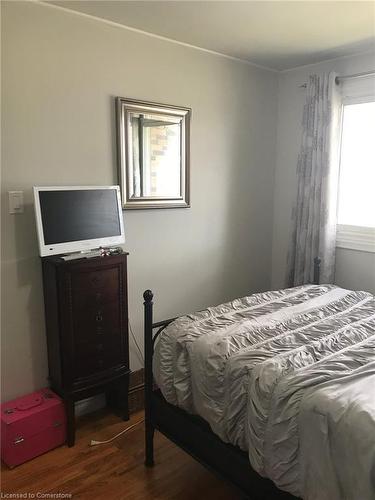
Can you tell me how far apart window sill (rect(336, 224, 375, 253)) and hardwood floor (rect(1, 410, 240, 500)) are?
2.09 metres

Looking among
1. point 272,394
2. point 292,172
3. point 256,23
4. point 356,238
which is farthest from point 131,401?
point 256,23

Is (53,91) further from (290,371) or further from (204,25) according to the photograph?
(290,371)

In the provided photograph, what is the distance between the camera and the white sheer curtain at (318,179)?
3230mm

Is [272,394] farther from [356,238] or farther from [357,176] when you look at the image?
[357,176]

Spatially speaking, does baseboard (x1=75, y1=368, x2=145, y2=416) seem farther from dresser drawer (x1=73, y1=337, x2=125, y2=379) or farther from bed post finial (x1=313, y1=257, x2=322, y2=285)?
bed post finial (x1=313, y1=257, x2=322, y2=285)

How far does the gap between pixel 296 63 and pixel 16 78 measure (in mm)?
2311

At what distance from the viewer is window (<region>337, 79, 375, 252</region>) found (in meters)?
3.21

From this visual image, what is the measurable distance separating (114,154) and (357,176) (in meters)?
1.98

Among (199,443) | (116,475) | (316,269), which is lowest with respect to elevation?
(116,475)

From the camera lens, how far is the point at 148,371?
2.14 meters

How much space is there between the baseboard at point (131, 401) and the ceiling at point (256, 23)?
234 cm

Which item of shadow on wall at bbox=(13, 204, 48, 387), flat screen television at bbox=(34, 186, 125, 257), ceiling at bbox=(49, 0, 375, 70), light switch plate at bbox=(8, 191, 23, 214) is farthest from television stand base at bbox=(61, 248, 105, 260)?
ceiling at bbox=(49, 0, 375, 70)

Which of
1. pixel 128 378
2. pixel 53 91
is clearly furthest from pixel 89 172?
pixel 128 378

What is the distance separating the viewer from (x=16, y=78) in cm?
223
